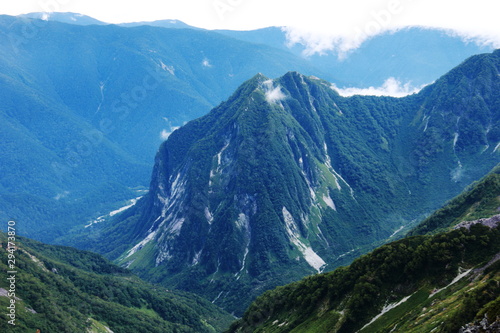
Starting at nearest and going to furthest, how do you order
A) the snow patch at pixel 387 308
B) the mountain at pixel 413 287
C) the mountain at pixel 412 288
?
1. the mountain at pixel 412 288
2. the mountain at pixel 413 287
3. the snow patch at pixel 387 308

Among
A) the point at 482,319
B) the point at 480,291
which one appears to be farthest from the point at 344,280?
the point at 482,319

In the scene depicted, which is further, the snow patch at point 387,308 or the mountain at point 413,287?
the snow patch at point 387,308

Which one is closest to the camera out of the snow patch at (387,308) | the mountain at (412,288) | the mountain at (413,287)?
the mountain at (412,288)

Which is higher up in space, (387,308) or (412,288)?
(412,288)

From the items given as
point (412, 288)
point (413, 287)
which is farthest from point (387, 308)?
point (413, 287)

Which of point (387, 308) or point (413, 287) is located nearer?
point (413, 287)

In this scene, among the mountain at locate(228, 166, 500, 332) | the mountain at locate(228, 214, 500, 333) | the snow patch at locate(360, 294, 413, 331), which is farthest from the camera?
the snow patch at locate(360, 294, 413, 331)

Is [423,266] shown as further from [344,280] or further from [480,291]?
[480,291]

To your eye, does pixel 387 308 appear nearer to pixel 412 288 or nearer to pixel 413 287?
pixel 412 288
